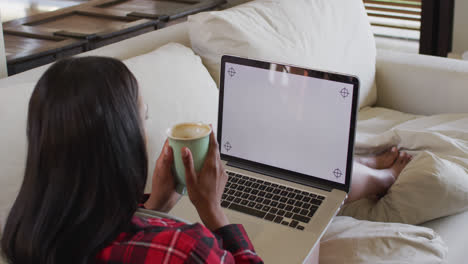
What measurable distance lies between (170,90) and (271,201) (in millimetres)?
433

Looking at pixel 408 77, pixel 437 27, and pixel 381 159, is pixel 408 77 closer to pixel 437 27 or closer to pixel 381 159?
pixel 381 159

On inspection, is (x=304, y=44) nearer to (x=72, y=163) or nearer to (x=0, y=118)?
(x=0, y=118)

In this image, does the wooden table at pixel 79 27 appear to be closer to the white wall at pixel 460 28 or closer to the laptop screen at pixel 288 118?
the laptop screen at pixel 288 118

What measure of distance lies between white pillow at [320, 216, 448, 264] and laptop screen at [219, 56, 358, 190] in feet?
0.47

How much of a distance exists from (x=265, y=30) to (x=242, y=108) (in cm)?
55

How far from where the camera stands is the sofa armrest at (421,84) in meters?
2.03

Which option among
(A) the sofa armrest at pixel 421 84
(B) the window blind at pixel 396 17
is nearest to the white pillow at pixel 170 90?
(A) the sofa armrest at pixel 421 84

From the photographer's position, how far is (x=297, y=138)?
1239mm

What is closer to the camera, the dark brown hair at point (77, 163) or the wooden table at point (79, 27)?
the dark brown hair at point (77, 163)

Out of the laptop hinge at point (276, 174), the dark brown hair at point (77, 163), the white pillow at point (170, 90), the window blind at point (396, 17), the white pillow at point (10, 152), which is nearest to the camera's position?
the dark brown hair at point (77, 163)

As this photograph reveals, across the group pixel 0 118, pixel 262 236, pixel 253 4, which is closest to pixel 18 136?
pixel 0 118

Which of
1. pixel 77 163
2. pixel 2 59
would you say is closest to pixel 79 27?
pixel 2 59

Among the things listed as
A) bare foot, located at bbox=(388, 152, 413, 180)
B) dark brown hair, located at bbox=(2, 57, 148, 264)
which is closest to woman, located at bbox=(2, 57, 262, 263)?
dark brown hair, located at bbox=(2, 57, 148, 264)

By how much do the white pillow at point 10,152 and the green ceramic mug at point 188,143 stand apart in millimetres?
367
